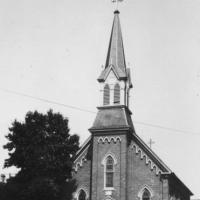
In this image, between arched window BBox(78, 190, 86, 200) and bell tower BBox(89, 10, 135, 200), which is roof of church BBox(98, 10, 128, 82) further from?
arched window BBox(78, 190, 86, 200)

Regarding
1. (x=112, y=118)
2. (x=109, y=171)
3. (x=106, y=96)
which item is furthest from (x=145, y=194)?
(x=106, y=96)

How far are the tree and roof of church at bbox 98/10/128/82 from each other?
21.2 ft

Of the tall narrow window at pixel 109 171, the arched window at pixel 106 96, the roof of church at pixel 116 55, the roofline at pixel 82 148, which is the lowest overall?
the tall narrow window at pixel 109 171

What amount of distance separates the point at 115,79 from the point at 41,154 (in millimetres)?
9525

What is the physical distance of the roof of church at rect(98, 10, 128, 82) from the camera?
38000mm

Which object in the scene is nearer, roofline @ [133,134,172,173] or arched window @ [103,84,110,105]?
roofline @ [133,134,172,173]

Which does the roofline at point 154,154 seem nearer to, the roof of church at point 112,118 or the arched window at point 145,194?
the roof of church at point 112,118

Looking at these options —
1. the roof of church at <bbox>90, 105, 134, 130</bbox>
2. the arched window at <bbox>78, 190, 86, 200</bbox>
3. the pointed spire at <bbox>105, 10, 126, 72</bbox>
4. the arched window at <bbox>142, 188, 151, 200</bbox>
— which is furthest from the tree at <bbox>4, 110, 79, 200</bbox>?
the pointed spire at <bbox>105, 10, 126, 72</bbox>

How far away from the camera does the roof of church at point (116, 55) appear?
3800cm

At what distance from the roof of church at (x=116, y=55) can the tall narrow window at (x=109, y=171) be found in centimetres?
692

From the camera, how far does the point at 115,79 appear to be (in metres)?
37.8

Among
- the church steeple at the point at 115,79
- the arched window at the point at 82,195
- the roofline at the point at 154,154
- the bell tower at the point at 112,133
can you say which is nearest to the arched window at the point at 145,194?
the bell tower at the point at 112,133

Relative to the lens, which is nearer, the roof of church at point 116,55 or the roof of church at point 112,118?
the roof of church at point 112,118

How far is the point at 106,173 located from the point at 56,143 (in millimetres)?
4701
